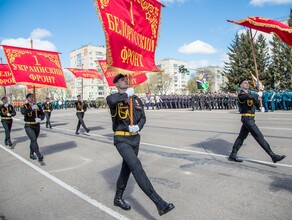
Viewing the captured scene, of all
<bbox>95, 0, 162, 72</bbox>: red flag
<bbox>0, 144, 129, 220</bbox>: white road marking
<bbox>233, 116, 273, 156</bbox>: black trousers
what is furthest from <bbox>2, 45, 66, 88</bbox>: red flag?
<bbox>233, 116, 273, 156</bbox>: black trousers

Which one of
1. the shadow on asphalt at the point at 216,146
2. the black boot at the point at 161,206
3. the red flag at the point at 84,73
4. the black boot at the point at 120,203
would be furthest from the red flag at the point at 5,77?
the black boot at the point at 161,206

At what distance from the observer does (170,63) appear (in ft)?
387

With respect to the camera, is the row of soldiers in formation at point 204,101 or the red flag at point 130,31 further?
the row of soldiers in formation at point 204,101

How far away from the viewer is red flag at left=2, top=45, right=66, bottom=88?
27.9 feet

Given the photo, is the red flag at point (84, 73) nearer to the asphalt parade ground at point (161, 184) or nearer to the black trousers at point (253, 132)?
the asphalt parade ground at point (161, 184)

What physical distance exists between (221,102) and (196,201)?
2094cm

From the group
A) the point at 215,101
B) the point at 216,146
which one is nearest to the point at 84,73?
the point at 215,101

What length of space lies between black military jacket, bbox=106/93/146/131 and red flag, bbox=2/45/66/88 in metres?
5.82

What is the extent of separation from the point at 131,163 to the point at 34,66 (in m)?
6.96

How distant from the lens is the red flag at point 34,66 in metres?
8.49

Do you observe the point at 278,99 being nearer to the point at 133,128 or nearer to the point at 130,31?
the point at 130,31

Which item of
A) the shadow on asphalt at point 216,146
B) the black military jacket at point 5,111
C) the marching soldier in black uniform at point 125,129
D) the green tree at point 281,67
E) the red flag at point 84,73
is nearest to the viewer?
the marching soldier in black uniform at point 125,129

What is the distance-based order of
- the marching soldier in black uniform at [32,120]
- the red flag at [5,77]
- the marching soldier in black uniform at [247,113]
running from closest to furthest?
the marching soldier in black uniform at [247,113]
the marching soldier in black uniform at [32,120]
the red flag at [5,77]

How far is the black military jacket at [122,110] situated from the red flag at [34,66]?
5.82 meters
